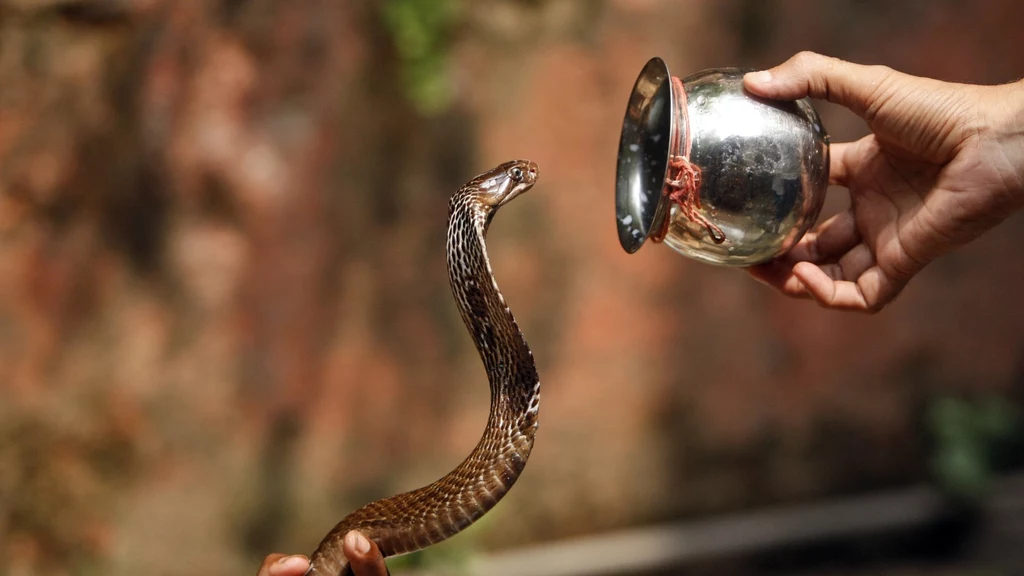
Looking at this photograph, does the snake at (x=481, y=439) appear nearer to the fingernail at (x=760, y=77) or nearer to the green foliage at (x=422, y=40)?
the fingernail at (x=760, y=77)

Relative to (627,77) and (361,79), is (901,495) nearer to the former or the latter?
(627,77)

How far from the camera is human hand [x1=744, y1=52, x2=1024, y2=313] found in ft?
5.95

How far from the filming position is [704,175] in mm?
1681

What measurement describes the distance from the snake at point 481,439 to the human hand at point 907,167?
26.4 inches

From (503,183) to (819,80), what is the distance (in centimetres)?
70

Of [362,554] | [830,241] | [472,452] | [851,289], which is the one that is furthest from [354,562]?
[830,241]

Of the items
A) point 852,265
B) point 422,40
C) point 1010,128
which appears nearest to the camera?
point 1010,128

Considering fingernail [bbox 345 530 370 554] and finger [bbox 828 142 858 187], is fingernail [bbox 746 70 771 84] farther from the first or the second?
fingernail [bbox 345 530 370 554]

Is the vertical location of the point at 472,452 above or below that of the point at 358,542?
above

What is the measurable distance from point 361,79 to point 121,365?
158 cm

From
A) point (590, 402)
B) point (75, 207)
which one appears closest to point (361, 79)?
point (75, 207)

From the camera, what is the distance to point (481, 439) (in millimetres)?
1576

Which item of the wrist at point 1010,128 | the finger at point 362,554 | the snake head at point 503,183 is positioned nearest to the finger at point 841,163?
the wrist at point 1010,128

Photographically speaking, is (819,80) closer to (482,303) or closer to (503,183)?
(503,183)
